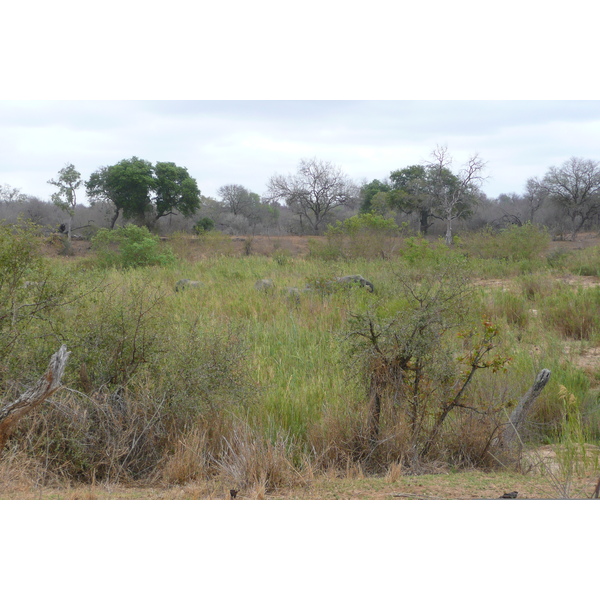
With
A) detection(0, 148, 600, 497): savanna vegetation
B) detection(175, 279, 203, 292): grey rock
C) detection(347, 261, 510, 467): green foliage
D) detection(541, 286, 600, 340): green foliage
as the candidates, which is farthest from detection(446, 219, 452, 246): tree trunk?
detection(347, 261, 510, 467): green foliage

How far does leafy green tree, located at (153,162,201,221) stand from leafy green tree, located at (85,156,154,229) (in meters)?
0.42

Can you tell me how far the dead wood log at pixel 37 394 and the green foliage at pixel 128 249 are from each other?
49.2ft

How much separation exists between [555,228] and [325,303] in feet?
68.1

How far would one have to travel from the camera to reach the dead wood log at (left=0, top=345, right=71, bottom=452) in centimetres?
302

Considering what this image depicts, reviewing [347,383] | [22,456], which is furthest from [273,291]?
[22,456]

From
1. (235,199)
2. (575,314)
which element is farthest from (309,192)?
(575,314)

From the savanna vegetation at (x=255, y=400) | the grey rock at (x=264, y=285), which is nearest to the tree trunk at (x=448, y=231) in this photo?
the grey rock at (x=264, y=285)

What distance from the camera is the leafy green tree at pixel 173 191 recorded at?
21.4m

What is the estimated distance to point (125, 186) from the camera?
20.5 m

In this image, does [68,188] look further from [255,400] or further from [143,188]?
[255,400]

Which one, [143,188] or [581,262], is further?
[143,188]

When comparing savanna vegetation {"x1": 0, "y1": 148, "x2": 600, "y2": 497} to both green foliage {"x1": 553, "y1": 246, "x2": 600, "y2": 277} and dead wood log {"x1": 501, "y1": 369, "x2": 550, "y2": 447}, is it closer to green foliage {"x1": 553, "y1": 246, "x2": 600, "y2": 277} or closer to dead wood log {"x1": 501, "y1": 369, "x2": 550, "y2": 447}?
dead wood log {"x1": 501, "y1": 369, "x2": 550, "y2": 447}

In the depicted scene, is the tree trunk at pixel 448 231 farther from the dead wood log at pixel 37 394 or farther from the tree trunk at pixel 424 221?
the dead wood log at pixel 37 394

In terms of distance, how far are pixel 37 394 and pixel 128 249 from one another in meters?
15.7
